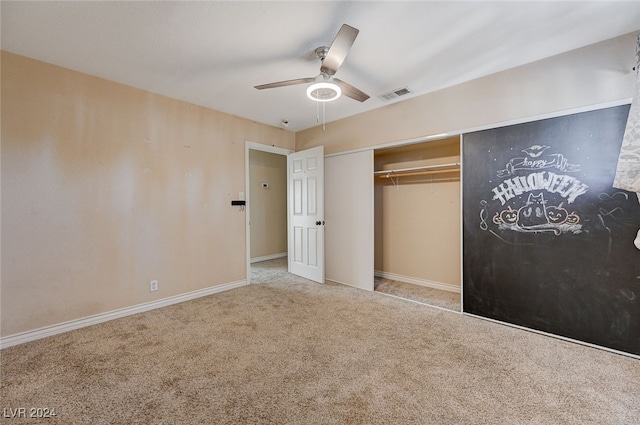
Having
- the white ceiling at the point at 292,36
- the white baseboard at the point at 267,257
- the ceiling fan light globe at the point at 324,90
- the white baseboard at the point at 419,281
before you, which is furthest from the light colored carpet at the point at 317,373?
the white baseboard at the point at 267,257

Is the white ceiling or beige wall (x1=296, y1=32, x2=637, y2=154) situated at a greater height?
the white ceiling

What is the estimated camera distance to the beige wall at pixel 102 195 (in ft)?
7.77

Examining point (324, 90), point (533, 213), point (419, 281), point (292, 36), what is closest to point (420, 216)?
point (419, 281)

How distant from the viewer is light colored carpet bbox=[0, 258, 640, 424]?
1.56 meters

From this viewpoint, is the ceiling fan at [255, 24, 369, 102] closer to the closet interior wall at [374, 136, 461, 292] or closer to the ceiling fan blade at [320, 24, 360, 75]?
the ceiling fan blade at [320, 24, 360, 75]

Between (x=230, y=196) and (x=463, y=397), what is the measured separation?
11.4 ft

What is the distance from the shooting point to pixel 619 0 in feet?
5.90

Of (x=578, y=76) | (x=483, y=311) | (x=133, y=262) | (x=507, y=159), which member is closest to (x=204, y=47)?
(x=133, y=262)

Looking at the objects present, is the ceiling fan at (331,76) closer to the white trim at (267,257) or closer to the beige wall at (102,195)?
the beige wall at (102,195)

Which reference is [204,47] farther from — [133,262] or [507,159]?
[507,159]

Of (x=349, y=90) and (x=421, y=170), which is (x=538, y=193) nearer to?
(x=421, y=170)

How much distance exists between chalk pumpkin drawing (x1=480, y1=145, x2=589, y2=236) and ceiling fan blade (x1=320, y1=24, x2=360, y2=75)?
6.42ft

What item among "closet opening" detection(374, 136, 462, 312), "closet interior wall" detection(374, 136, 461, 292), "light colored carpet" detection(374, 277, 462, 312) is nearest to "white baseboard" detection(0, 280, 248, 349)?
"light colored carpet" detection(374, 277, 462, 312)

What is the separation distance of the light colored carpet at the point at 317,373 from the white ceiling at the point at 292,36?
2609 millimetres
